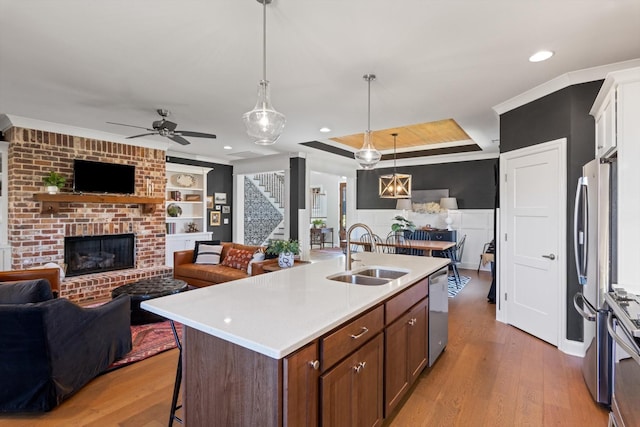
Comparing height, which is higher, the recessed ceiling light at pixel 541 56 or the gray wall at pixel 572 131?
the recessed ceiling light at pixel 541 56

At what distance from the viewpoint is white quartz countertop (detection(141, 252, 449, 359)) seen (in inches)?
49.0

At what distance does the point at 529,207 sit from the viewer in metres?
3.49

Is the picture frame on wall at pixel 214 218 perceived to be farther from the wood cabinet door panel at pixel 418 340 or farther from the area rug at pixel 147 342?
the wood cabinet door panel at pixel 418 340

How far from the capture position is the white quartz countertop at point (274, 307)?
1245mm

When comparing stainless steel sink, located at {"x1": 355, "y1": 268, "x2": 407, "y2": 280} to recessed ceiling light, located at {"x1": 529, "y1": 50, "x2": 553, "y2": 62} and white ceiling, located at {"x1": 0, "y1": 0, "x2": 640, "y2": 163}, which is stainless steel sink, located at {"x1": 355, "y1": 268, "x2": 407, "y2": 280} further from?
recessed ceiling light, located at {"x1": 529, "y1": 50, "x2": 553, "y2": 62}

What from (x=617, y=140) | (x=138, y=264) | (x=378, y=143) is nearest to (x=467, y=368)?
(x=617, y=140)

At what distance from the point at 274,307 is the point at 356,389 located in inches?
22.1

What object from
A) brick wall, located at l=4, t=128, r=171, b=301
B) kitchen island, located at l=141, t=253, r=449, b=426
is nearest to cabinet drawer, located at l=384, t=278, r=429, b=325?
kitchen island, located at l=141, t=253, r=449, b=426

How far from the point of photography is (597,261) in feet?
7.38

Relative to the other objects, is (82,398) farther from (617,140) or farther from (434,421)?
(617,140)

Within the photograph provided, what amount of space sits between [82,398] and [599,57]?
4.79m

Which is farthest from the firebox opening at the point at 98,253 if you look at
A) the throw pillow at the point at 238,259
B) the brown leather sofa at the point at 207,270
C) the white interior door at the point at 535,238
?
the white interior door at the point at 535,238

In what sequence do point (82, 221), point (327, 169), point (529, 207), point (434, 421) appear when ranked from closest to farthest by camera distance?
point (434, 421) < point (529, 207) < point (82, 221) < point (327, 169)

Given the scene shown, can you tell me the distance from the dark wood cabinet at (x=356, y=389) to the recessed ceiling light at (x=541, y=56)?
2.55 m
